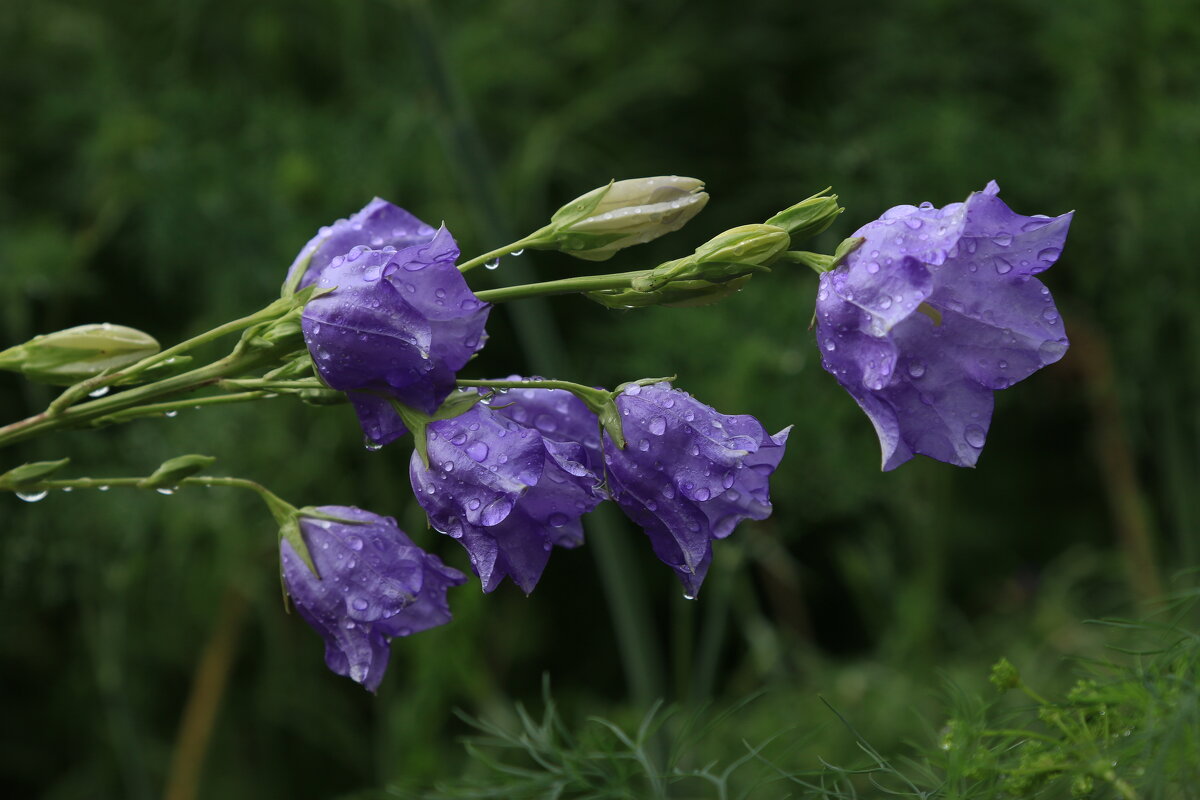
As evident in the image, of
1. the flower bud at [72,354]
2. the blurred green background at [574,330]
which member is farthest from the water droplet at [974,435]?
the blurred green background at [574,330]

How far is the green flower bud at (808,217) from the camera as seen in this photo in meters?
0.57

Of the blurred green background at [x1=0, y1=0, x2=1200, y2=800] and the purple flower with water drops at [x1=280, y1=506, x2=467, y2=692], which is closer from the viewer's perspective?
the purple flower with water drops at [x1=280, y1=506, x2=467, y2=692]

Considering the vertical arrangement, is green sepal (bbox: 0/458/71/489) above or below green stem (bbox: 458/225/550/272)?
below

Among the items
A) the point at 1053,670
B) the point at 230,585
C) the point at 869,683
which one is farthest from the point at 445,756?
the point at 1053,670

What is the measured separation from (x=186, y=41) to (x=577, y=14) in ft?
2.82

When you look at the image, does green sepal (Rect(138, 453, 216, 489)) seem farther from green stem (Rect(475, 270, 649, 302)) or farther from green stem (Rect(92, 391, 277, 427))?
green stem (Rect(475, 270, 649, 302))

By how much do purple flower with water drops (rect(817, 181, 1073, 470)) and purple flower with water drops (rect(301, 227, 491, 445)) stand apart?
19 centimetres

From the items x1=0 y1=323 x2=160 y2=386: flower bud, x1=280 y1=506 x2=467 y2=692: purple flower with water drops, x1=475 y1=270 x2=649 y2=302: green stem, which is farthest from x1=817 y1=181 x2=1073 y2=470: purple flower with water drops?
x1=0 y1=323 x2=160 y2=386: flower bud

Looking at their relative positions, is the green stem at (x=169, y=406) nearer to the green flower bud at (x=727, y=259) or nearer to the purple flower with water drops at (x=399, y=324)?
the purple flower with water drops at (x=399, y=324)

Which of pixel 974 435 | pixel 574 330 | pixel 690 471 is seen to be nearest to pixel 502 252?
pixel 690 471

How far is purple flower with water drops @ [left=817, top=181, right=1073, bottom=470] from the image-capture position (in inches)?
21.1

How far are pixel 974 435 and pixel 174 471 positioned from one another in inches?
17.0

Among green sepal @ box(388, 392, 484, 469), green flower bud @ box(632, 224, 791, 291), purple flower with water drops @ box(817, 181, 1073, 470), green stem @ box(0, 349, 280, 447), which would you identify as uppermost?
green stem @ box(0, 349, 280, 447)

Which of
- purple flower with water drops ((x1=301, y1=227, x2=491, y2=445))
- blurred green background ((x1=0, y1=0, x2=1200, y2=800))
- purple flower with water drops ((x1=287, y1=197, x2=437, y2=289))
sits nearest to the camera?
purple flower with water drops ((x1=301, y1=227, x2=491, y2=445))
